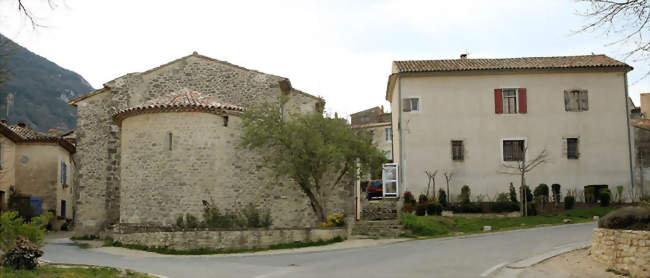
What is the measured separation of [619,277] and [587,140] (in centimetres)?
1952

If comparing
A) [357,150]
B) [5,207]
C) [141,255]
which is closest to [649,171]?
[357,150]

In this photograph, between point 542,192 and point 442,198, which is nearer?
point 442,198

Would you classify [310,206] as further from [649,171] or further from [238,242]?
[649,171]

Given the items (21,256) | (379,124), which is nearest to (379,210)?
(21,256)

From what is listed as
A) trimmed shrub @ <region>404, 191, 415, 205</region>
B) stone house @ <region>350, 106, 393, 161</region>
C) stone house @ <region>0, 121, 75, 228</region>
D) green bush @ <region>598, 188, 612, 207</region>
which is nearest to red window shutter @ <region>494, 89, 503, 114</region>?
green bush @ <region>598, 188, 612, 207</region>

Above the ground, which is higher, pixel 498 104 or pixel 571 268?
pixel 498 104

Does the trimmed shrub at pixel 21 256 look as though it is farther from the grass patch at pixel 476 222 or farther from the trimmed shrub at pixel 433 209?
the trimmed shrub at pixel 433 209

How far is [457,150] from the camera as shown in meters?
30.9

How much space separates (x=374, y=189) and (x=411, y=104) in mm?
4999

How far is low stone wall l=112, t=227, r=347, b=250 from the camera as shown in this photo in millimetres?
20203

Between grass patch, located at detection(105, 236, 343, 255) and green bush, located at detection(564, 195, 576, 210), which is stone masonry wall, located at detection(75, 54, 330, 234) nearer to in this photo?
grass patch, located at detection(105, 236, 343, 255)

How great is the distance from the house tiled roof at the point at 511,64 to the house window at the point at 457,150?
3.67m

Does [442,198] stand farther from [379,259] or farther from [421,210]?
[379,259]

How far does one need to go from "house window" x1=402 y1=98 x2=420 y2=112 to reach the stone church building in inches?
222
